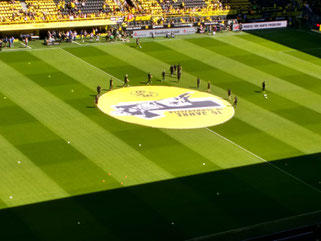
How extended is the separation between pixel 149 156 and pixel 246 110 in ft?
59.0

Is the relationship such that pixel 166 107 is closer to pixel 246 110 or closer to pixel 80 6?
pixel 246 110

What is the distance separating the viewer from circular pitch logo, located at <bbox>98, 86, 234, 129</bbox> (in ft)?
219

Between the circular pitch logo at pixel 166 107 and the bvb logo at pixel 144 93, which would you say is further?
the bvb logo at pixel 144 93

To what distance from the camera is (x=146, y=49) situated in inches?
3723

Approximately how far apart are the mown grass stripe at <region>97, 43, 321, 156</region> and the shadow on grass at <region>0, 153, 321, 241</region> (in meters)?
8.17

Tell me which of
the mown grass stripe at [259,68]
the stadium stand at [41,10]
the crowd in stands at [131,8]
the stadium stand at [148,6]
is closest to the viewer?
the mown grass stripe at [259,68]

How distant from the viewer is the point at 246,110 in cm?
7156

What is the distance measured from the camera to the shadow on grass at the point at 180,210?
44.7 m

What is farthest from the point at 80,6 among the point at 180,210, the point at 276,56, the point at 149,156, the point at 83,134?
the point at 180,210

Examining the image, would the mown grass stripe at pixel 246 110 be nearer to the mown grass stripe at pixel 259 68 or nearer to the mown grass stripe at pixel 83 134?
the mown grass stripe at pixel 259 68

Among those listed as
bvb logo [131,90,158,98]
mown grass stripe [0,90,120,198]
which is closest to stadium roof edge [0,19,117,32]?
bvb logo [131,90,158,98]

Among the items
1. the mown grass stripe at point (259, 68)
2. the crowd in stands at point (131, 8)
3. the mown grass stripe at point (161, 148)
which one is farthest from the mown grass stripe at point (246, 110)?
the crowd in stands at point (131, 8)

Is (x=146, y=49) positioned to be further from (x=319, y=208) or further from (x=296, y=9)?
(x=319, y=208)

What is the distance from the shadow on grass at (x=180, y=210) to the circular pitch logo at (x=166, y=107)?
42.0ft
